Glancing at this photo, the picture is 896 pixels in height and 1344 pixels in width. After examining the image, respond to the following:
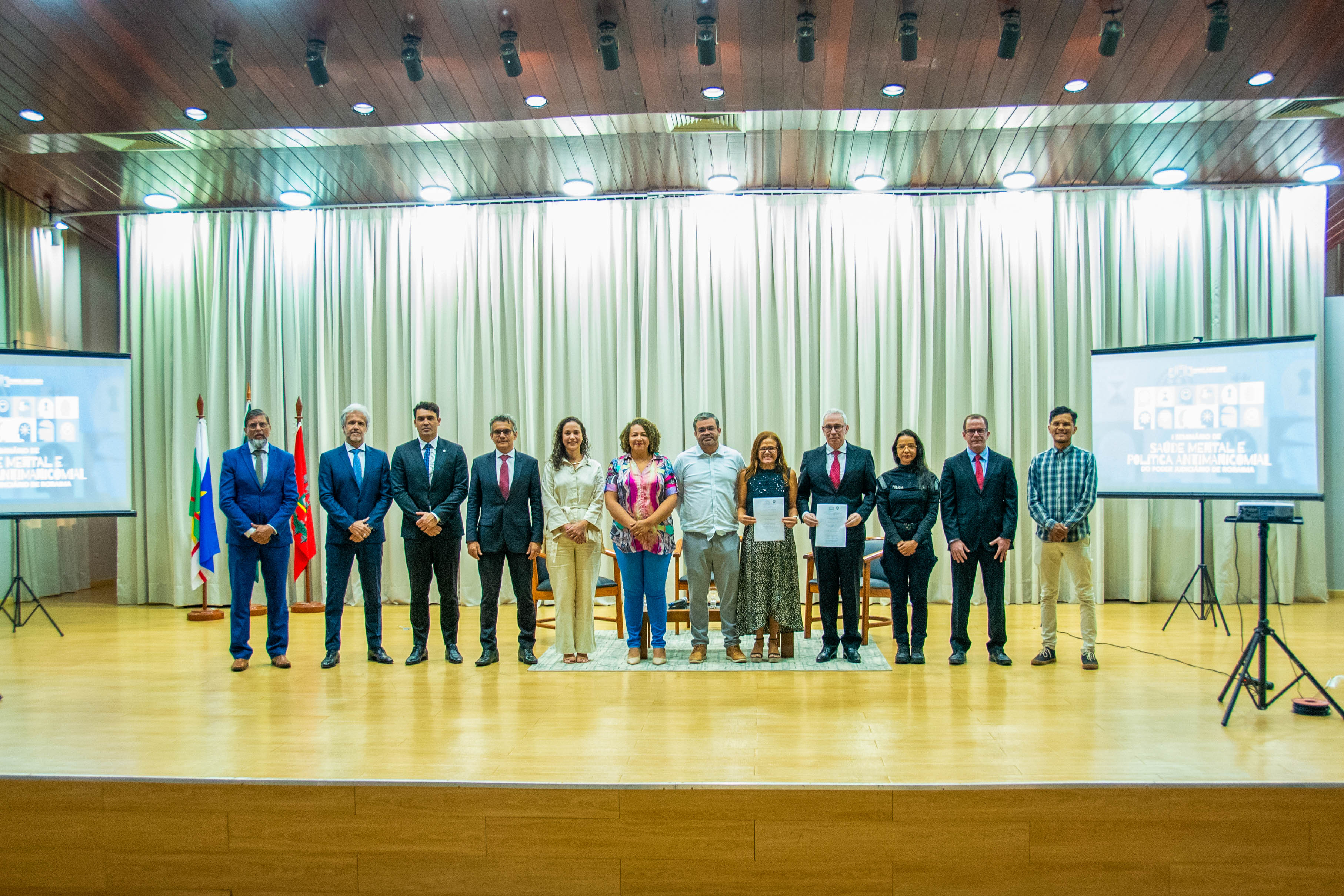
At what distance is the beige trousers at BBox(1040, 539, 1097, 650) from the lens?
5.03m

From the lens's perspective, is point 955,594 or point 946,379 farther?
point 946,379

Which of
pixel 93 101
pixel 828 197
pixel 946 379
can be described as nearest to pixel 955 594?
pixel 946 379

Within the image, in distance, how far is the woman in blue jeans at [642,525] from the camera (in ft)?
16.9

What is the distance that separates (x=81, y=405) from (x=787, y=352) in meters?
5.29

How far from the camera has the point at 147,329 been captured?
7965mm

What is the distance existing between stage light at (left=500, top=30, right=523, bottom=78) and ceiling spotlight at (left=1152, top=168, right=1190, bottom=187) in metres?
5.06

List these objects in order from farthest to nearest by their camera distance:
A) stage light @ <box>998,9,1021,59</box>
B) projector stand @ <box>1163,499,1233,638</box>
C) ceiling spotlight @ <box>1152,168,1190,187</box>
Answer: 1. ceiling spotlight @ <box>1152,168,1190,187</box>
2. projector stand @ <box>1163,499,1233,638</box>
3. stage light @ <box>998,9,1021,59</box>

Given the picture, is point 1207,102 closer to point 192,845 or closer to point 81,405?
point 192,845

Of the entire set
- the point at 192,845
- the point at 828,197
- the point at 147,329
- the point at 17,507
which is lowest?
the point at 192,845

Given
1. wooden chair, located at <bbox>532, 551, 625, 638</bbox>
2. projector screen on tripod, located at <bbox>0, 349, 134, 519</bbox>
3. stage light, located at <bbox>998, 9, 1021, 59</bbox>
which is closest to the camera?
stage light, located at <bbox>998, 9, 1021, 59</bbox>

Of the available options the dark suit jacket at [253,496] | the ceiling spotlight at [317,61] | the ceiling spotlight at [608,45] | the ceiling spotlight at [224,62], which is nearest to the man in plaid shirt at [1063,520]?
the ceiling spotlight at [608,45]

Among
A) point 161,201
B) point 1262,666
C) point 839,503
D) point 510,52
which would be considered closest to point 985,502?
point 839,503

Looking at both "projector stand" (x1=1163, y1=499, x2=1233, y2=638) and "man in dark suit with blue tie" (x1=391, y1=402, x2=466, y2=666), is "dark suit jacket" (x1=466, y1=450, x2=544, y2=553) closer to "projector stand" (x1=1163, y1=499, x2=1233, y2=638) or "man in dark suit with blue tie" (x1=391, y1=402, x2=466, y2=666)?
"man in dark suit with blue tie" (x1=391, y1=402, x2=466, y2=666)

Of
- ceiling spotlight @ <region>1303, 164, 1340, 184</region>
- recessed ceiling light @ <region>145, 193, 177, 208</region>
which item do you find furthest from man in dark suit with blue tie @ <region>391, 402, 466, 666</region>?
ceiling spotlight @ <region>1303, 164, 1340, 184</region>
